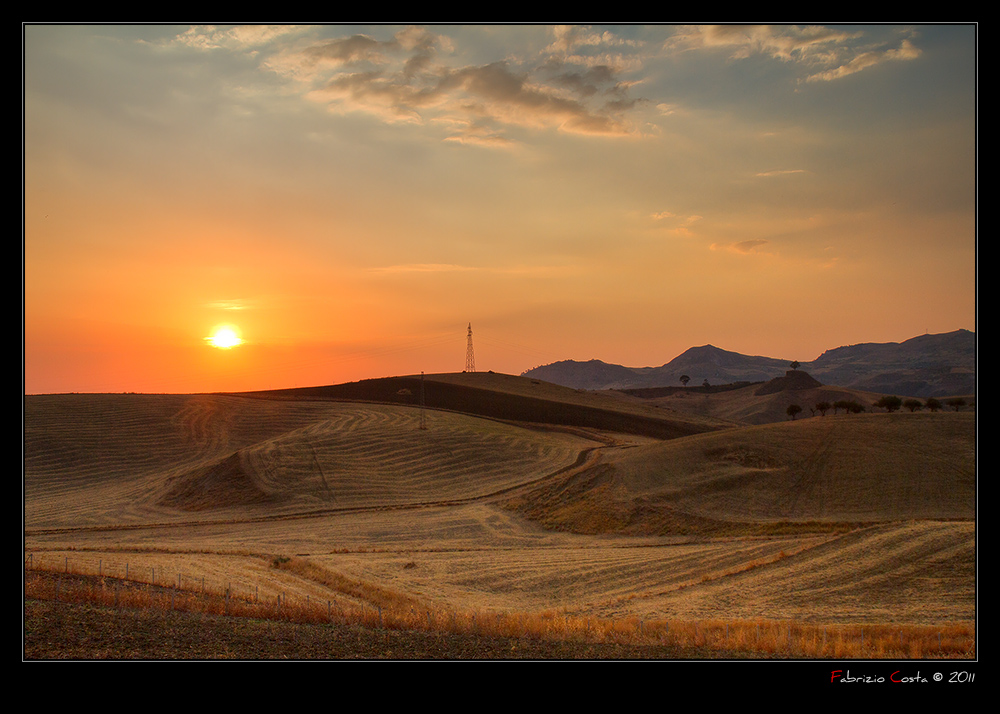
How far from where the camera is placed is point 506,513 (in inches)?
2007

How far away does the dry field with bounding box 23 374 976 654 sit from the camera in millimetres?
26469

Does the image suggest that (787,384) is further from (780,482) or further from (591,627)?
(591,627)

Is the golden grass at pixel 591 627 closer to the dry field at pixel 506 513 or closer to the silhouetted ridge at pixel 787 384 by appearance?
the dry field at pixel 506 513

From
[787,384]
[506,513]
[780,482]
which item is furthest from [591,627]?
[787,384]

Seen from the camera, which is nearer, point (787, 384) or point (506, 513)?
point (506, 513)

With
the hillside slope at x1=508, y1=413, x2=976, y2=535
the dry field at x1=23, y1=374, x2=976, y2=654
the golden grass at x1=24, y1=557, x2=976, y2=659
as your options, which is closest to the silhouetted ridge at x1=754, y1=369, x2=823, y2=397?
the dry field at x1=23, y1=374, x2=976, y2=654

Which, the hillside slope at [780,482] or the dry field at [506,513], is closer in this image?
the dry field at [506,513]

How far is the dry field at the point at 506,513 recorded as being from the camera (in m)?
26.5

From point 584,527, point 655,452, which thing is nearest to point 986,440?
point 584,527

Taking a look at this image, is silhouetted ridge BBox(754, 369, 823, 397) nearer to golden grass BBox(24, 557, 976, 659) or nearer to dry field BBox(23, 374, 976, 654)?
Result: dry field BBox(23, 374, 976, 654)

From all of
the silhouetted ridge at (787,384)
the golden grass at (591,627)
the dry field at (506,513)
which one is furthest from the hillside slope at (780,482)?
the silhouetted ridge at (787,384)

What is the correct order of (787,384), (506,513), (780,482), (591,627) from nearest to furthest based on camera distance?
(591,627), (780,482), (506,513), (787,384)

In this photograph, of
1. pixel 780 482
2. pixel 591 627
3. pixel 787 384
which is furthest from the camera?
pixel 787 384

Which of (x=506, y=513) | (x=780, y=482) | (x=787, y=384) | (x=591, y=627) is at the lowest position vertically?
(x=506, y=513)
